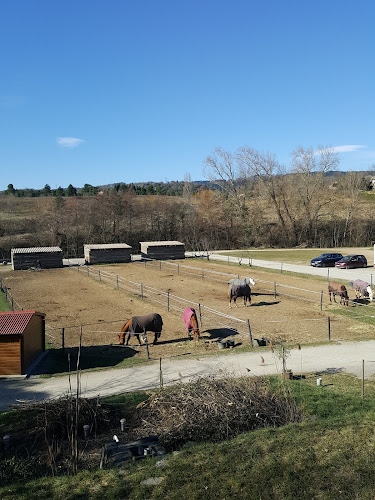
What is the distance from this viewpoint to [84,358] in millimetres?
15750

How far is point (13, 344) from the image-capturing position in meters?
14.2

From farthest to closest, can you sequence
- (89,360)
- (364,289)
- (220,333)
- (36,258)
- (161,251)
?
(161,251) < (36,258) < (364,289) < (220,333) < (89,360)

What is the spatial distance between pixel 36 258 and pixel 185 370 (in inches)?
1293

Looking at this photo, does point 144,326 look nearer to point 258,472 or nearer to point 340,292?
point 258,472

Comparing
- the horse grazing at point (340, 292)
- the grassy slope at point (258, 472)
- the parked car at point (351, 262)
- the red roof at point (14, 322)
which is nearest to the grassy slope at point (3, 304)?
the red roof at point (14, 322)

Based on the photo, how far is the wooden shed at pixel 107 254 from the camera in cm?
4622

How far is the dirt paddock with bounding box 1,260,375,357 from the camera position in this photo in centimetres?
1789

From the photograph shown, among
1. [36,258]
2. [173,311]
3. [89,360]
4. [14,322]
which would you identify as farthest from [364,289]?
[36,258]

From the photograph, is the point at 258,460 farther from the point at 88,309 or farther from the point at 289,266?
the point at 289,266

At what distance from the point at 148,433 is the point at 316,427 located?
11.1 ft

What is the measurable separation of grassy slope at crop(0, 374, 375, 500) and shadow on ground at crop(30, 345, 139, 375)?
722 centimetres

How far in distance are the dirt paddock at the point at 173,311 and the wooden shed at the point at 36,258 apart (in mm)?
3053

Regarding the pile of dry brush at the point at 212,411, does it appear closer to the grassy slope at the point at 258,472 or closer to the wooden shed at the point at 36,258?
the grassy slope at the point at 258,472

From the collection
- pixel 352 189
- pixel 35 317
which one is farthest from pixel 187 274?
pixel 352 189
